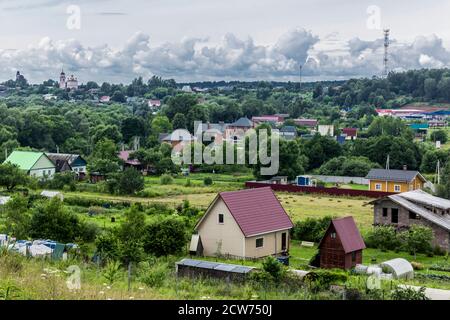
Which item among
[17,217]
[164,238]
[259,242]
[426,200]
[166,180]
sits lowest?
[166,180]

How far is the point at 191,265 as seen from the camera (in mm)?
14180

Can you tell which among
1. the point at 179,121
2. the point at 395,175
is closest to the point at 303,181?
the point at 395,175

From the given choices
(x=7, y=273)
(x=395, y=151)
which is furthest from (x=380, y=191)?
(x=7, y=273)

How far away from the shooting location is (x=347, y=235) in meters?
17.1

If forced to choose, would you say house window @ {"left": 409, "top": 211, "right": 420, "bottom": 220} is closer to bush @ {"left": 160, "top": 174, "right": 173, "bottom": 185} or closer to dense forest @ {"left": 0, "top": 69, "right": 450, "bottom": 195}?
dense forest @ {"left": 0, "top": 69, "right": 450, "bottom": 195}

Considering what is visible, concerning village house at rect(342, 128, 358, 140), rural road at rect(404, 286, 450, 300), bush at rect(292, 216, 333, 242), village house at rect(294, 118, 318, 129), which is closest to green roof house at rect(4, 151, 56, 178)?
bush at rect(292, 216, 333, 242)

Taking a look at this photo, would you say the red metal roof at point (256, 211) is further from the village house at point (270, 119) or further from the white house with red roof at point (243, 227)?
the village house at point (270, 119)

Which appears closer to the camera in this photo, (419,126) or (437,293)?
(437,293)

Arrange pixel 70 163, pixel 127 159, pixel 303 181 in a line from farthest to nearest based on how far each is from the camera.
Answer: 1. pixel 127 159
2. pixel 70 163
3. pixel 303 181

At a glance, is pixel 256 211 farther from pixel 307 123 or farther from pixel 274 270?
pixel 307 123

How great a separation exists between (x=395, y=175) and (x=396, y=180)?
1.26ft

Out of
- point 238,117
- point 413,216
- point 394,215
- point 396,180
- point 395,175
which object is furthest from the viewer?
point 238,117
